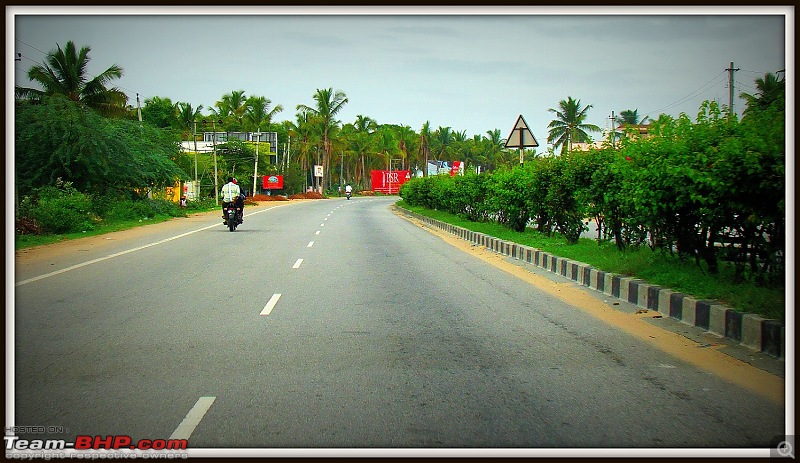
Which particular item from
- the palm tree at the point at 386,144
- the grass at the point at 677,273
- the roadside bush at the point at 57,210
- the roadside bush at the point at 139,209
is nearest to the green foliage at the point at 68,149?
the roadside bush at the point at 57,210

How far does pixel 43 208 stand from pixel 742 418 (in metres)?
23.9

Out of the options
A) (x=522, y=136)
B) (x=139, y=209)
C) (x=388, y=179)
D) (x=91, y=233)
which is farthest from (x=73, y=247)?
(x=388, y=179)

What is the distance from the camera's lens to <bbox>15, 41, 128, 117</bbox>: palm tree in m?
36.4

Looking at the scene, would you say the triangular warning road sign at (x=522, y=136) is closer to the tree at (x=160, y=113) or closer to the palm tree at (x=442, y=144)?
the tree at (x=160, y=113)

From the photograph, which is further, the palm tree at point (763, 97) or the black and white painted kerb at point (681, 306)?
the palm tree at point (763, 97)

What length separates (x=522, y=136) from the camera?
2106 centimetres

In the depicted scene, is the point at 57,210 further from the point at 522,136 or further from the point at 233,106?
the point at 233,106

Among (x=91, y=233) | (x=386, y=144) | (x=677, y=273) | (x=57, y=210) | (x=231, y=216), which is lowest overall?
(x=677, y=273)

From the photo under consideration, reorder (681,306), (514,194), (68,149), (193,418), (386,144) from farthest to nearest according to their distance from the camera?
1. (386,144)
2. (68,149)
3. (514,194)
4. (681,306)
5. (193,418)

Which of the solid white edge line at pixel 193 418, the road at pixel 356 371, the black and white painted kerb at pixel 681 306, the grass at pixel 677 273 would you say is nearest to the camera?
the solid white edge line at pixel 193 418

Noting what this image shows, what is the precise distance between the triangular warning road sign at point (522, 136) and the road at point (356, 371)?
350 inches

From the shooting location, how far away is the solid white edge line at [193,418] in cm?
499

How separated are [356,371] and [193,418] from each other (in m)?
1.71

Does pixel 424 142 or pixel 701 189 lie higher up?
pixel 424 142
